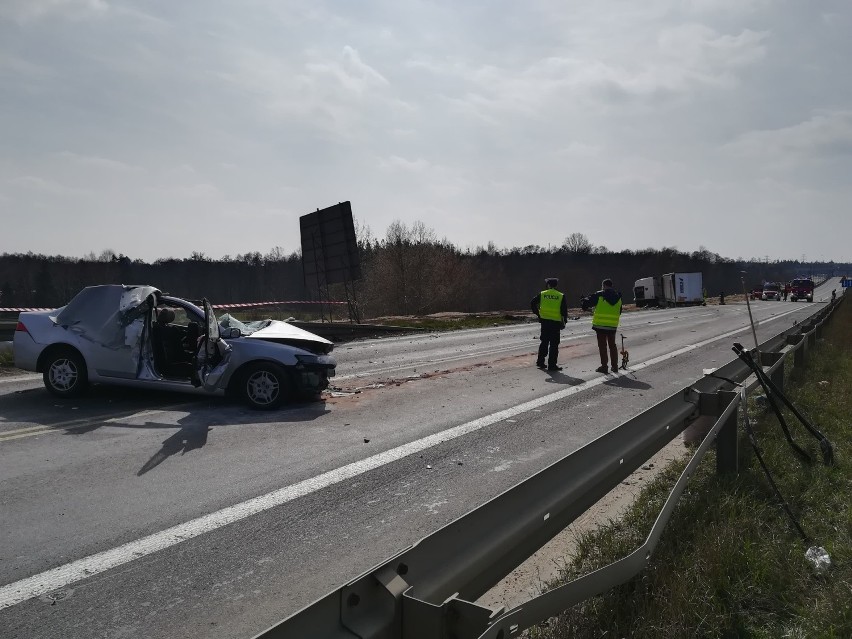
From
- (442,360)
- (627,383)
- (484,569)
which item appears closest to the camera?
(484,569)

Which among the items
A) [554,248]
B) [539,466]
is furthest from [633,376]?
[554,248]

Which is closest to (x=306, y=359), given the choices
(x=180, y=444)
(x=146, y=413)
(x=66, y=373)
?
(x=146, y=413)

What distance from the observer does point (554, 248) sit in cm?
16662

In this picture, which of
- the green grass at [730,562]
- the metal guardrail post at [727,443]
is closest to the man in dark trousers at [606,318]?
the green grass at [730,562]

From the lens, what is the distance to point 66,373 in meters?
9.45

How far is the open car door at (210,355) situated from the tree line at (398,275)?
1416cm

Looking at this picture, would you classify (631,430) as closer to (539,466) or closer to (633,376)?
(539,466)

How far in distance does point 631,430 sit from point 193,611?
2867 mm

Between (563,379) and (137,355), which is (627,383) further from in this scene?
(137,355)

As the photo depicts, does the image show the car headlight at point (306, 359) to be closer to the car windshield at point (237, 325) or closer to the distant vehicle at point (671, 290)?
the car windshield at point (237, 325)

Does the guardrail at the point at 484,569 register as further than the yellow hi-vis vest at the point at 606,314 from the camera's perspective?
No

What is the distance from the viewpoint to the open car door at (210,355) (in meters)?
9.04

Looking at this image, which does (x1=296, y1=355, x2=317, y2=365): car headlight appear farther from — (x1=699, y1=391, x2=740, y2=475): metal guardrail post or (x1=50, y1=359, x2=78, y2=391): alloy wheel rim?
(x1=699, y1=391, x2=740, y2=475): metal guardrail post

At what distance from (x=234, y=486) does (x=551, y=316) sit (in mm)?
9630
